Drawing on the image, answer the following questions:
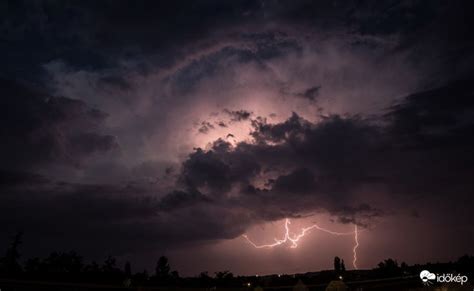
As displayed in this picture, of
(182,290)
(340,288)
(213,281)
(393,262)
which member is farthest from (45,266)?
(393,262)

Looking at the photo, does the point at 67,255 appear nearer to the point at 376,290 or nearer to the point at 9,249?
the point at 9,249

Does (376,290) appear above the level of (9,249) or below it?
below

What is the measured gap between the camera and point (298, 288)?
1966 centimetres

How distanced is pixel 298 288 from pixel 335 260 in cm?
4691

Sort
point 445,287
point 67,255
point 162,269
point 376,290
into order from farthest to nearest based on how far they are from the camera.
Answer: point 162,269, point 67,255, point 376,290, point 445,287

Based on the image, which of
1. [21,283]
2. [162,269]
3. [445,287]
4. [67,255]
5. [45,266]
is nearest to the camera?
[21,283]

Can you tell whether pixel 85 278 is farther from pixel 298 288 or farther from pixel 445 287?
pixel 445 287

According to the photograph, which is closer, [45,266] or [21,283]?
[21,283]

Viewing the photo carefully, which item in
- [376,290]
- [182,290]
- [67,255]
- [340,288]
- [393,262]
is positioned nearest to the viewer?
[182,290]

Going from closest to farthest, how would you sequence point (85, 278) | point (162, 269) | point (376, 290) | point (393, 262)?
point (376, 290), point (85, 278), point (162, 269), point (393, 262)

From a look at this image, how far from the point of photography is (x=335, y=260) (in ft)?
207

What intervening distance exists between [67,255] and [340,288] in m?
40.2

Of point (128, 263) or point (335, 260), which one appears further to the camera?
point (335, 260)

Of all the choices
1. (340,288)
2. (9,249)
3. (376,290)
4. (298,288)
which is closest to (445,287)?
(340,288)
